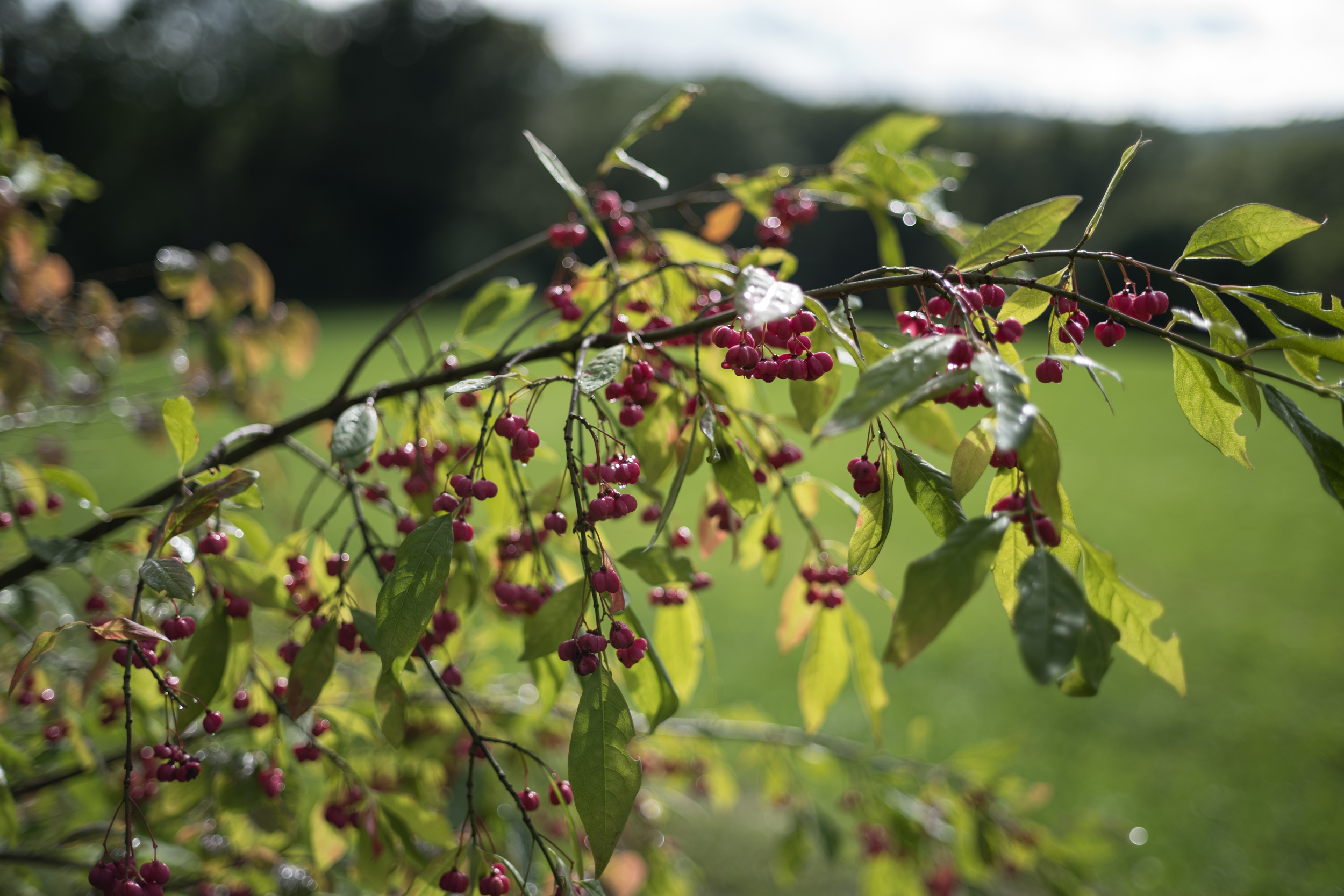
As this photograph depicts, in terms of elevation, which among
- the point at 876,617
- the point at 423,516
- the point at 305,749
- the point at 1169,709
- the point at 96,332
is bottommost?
the point at 876,617

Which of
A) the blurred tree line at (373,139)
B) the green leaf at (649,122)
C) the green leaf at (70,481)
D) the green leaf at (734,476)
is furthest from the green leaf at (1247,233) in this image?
the blurred tree line at (373,139)

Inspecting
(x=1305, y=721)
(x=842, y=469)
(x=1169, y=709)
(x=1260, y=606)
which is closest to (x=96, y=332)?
(x=1169, y=709)

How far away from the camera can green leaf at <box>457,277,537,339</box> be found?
750 millimetres

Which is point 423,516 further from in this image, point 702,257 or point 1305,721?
point 1305,721

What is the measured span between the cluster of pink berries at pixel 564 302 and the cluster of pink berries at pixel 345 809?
1.54 feet

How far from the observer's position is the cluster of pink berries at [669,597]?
724 millimetres

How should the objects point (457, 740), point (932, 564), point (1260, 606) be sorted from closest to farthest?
point (932, 564) → point (457, 740) → point (1260, 606)

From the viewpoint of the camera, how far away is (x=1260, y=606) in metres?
4.09

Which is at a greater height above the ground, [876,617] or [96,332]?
[96,332]

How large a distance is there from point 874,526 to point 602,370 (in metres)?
0.19

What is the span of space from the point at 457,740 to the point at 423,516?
0.55 meters

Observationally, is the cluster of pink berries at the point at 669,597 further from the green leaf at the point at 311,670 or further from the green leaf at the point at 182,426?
the green leaf at the point at 182,426

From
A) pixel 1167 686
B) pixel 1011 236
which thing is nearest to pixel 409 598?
pixel 1011 236

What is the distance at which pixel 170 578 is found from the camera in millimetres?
477
